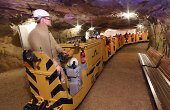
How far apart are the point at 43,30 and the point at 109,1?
12.0 feet

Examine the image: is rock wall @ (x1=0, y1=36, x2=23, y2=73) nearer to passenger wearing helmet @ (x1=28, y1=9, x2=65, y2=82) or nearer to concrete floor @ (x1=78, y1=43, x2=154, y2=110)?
concrete floor @ (x1=78, y1=43, x2=154, y2=110)

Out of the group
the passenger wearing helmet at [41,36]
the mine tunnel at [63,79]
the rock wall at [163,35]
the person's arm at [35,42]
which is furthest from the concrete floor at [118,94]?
the person's arm at [35,42]

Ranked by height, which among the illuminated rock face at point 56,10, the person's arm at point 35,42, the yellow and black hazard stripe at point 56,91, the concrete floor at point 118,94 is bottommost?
the concrete floor at point 118,94

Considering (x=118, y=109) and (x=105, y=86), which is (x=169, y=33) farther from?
(x=118, y=109)

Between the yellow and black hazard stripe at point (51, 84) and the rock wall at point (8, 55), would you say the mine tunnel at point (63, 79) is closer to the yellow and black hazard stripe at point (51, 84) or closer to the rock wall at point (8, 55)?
the yellow and black hazard stripe at point (51, 84)

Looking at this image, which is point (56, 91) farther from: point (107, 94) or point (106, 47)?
point (106, 47)

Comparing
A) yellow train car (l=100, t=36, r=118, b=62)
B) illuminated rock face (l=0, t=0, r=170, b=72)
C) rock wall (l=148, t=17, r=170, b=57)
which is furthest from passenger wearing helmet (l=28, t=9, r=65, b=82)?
yellow train car (l=100, t=36, r=118, b=62)

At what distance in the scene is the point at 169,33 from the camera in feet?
19.3

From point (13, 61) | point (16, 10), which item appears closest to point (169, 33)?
point (16, 10)

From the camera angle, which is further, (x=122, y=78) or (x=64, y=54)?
(x=122, y=78)

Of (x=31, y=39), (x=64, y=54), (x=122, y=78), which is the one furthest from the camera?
(x=122, y=78)

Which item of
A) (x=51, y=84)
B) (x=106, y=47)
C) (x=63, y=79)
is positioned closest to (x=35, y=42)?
(x=51, y=84)

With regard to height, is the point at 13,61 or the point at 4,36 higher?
the point at 4,36

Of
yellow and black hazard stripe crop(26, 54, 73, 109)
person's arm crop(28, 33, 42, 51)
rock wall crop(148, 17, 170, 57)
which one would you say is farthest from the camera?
rock wall crop(148, 17, 170, 57)
